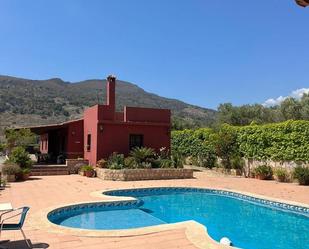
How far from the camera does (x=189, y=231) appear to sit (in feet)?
26.2

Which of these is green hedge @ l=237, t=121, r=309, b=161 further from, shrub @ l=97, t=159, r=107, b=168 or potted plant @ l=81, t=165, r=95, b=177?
potted plant @ l=81, t=165, r=95, b=177

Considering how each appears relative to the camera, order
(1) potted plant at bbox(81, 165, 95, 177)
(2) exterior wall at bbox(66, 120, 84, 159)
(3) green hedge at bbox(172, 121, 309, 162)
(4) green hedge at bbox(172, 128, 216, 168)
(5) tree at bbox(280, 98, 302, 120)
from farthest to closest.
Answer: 1. (5) tree at bbox(280, 98, 302, 120)
2. (4) green hedge at bbox(172, 128, 216, 168)
3. (2) exterior wall at bbox(66, 120, 84, 159)
4. (1) potted plant at bbox(81, 165, 95, 177)
5. (3) green hedge at bbox(172, 121, 309, 162)

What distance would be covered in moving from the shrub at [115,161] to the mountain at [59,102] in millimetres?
26104

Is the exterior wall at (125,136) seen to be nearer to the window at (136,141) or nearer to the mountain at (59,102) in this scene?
the window at (136,141)

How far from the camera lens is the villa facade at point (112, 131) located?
2283 centimetres

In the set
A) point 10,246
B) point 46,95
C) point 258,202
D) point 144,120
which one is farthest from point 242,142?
point 46,95

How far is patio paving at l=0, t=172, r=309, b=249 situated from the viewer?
281 inches

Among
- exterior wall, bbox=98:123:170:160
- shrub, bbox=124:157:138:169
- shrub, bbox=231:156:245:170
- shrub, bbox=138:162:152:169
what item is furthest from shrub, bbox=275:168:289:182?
shrub, bbox=124:157:138:169

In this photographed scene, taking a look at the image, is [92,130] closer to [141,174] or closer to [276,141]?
[141,174]

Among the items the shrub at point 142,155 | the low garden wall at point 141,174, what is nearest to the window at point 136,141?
the shrub at point 142,155

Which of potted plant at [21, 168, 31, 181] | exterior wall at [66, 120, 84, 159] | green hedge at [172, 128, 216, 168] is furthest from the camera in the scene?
green hedge at [172, 128, 216, 168]

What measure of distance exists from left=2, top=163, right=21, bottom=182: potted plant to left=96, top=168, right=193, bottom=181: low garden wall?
4649 millimetres

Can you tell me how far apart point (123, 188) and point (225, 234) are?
713 centimetres

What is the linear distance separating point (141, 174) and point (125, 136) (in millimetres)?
3799
